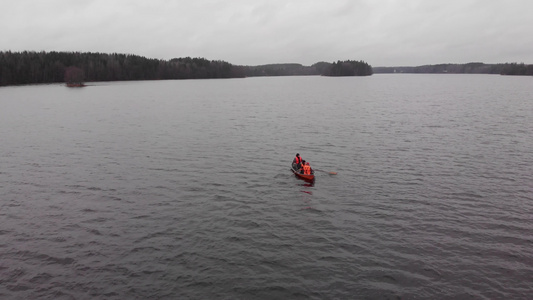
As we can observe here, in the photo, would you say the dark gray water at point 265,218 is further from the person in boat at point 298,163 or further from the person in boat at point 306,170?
the person in boat at point 298,163

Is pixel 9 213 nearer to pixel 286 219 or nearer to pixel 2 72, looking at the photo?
pixel 286 219

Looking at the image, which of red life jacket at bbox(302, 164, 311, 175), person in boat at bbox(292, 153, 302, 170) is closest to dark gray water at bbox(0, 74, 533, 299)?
red life jacket at bbox(302, 164, 311, 175)

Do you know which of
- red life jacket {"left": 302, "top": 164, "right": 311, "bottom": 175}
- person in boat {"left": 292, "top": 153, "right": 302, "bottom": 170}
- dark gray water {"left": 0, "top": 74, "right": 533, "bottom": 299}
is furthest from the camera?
person in boat {"left": 292, "top": 153, "right": 302, "bottom": 170}

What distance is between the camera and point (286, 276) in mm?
18078

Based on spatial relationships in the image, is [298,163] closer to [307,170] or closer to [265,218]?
[307,170]

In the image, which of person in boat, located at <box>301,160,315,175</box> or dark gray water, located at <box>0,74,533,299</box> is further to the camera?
person in boat, located at <box>301,160,315,175</box>

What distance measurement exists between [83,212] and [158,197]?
5.60 meters

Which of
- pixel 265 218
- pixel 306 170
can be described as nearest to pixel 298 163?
pixel 306 170

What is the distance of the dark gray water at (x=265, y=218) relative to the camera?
1758 centimetres

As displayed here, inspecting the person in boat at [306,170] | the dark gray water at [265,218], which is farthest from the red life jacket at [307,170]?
the dark gray water at [265,218]

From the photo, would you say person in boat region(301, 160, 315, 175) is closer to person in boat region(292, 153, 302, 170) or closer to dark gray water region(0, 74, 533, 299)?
person in boat region(292, 153, 302, 170)

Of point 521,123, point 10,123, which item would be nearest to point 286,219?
point 521,123

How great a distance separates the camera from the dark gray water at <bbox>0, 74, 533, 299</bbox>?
692 inches

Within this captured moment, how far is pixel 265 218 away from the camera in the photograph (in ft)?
81.6
